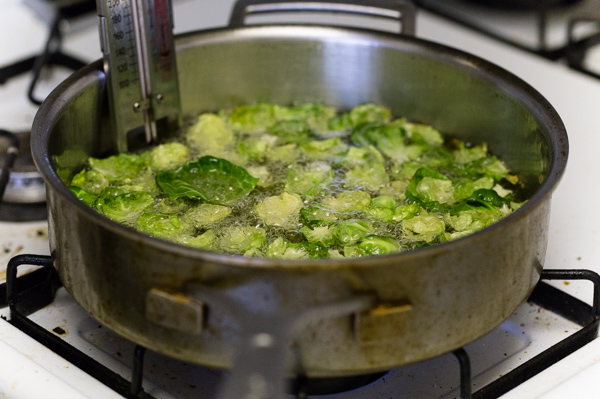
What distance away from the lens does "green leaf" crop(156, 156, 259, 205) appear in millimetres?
1341

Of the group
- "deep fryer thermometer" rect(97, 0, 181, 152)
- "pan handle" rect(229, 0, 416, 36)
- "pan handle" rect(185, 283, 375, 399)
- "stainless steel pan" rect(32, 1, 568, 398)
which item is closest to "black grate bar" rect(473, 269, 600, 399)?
"stainless steel pan" rect(32, 1, 568, 398)

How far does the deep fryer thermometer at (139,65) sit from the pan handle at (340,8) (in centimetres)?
23

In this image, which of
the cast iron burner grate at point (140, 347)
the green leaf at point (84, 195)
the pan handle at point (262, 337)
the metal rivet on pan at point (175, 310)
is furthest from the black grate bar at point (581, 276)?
the green leaf at point (84, 195)

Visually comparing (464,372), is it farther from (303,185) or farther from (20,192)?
(20,192)

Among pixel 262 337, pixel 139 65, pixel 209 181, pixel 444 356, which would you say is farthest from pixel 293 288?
pixel 139 65

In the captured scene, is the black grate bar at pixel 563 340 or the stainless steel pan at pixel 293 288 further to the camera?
the black grate bar at pixel 563 340

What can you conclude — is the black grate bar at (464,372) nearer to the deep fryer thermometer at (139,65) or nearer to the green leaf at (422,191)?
the green leaf at (422,191)

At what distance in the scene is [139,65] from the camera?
1.40 m

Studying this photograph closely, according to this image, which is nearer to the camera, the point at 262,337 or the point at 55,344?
the point at 262,337

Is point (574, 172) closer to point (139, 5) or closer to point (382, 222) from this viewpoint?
point (382, 222)

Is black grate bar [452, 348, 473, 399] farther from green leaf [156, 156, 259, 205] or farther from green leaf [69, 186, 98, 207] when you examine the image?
green leaf [69, 186, 98, 207]

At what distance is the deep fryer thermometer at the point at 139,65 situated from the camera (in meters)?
1.33

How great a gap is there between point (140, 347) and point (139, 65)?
24.2 inches

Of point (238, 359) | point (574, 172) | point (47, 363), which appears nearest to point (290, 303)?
point (238, 359)
